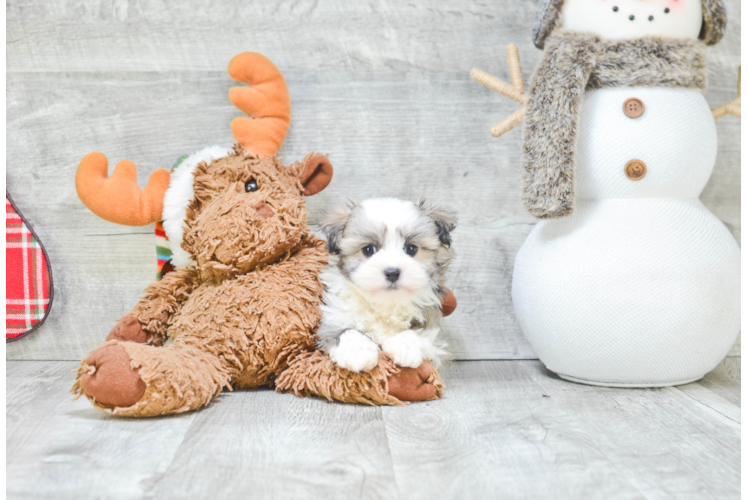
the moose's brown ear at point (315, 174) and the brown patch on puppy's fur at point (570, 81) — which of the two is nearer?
the brown patch on puppy's fur at point (570, 81)

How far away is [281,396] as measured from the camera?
48.9 inches

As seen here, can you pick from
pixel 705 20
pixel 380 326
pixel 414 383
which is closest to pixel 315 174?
pixel 380 326

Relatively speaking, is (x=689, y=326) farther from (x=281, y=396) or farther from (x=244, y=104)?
(x=244, y=104)

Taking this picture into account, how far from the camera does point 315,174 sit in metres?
1.38

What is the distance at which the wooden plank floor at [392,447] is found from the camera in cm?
85

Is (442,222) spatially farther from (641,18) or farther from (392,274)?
(641,18)

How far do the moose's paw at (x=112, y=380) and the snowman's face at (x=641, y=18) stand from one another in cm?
109

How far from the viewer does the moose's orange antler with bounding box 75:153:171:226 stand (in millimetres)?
1306

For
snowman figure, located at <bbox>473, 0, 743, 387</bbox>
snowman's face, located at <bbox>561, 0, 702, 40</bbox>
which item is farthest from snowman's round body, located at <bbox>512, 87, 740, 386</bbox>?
snowman's face, located at <bbox>561, 0, 702, 40</bbox>

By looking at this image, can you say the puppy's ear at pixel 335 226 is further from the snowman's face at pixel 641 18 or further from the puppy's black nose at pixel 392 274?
the snowman's face at pixel 641 18

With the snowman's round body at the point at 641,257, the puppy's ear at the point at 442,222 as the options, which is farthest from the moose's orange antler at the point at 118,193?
the snowman's round body at the point at 641,257

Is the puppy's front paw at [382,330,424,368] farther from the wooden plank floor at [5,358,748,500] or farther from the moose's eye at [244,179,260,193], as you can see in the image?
the moose's eye at [244,179,260,193]

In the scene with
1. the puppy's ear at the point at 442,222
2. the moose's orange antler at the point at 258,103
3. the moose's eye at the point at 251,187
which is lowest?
the puppy's ear at the point at 442,222

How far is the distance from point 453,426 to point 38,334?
3.55 ft
